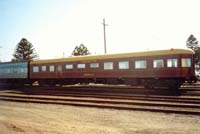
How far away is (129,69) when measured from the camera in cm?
2494

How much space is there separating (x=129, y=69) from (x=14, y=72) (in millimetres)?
17987

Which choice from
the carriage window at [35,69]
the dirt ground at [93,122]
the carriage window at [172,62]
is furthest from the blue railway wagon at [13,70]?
the dirt ground at [93,122]

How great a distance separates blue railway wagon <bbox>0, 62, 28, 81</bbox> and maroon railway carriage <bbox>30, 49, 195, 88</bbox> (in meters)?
4.31

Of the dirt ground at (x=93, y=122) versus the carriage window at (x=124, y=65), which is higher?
the carriage window at (x=124, y=65)

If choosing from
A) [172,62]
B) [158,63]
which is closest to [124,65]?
[158,63]

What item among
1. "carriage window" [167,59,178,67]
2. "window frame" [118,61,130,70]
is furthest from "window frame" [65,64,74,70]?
"carriage window" [167,59,178,67]

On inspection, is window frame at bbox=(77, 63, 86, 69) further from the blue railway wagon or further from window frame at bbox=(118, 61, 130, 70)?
the blue railway wagon

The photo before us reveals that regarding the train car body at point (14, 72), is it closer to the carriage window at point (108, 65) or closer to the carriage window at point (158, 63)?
the carriage window at point (108, 65)

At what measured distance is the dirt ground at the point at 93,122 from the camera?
31.8 ft

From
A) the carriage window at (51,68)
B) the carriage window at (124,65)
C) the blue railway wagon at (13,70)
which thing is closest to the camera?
the carriage window at (124,65)

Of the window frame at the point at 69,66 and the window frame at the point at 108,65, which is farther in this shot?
the window frame at the point at 69,66

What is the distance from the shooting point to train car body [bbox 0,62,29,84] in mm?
35750

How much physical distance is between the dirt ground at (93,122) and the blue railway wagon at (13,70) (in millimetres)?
21754

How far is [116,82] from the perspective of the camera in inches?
1035
